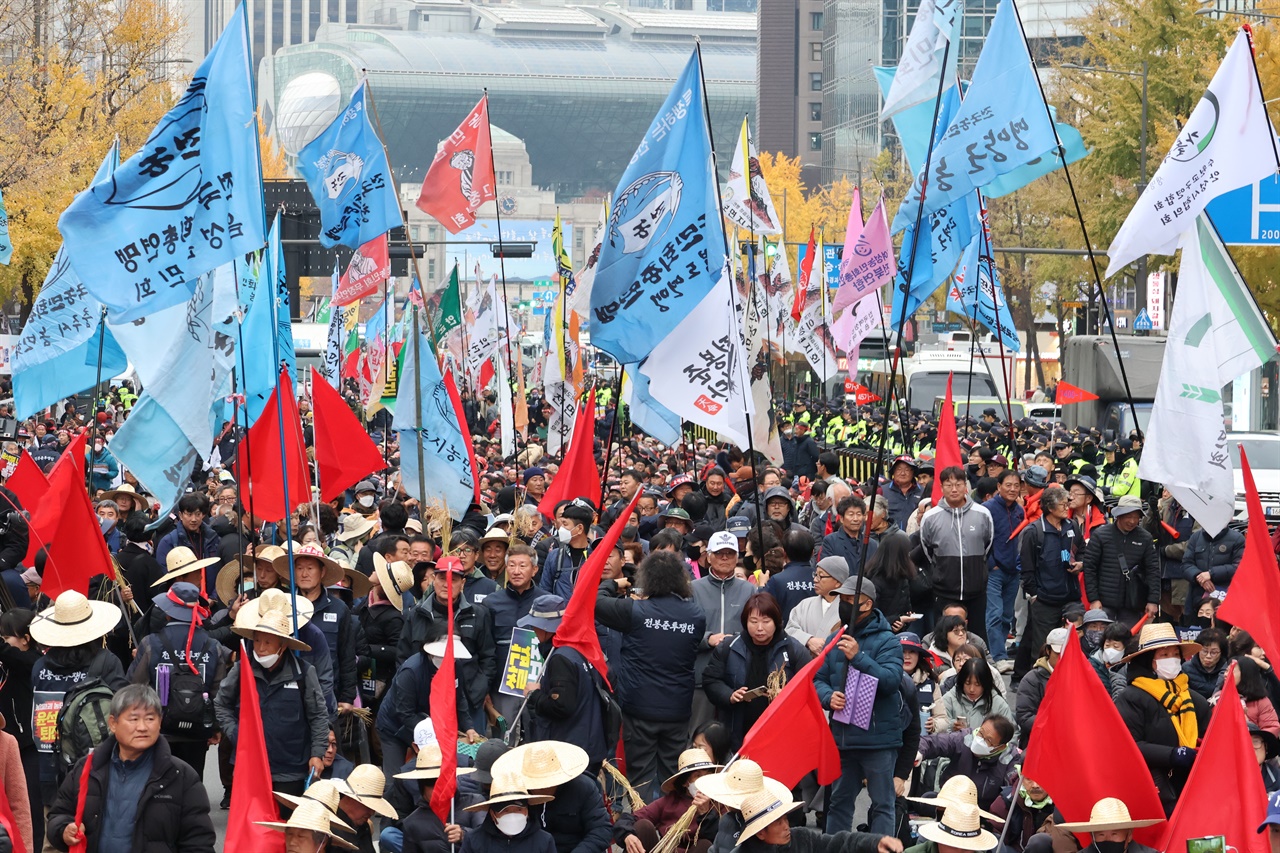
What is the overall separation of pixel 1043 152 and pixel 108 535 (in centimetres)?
679

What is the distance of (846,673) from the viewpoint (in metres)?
8.44

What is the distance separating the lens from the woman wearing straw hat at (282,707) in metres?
8.35

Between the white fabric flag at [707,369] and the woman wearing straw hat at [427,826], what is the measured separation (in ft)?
10.6

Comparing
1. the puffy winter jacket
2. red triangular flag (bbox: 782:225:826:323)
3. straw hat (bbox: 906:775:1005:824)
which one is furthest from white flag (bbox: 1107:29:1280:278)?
red triangular flag (bbox: 782:225:826:323)

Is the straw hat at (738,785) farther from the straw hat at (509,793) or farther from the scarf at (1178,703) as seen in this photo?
the scarf at (1178,703)

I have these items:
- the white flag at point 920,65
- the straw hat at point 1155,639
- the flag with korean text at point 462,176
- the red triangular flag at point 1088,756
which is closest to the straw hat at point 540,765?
the red triangular flag at point 1088,756

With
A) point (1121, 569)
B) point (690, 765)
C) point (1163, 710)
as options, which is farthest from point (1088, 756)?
point (1121, 569)

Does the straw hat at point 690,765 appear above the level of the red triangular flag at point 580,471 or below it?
above

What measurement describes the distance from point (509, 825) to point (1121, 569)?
6598mm

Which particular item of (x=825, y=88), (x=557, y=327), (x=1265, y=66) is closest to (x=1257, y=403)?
(x=1265, y=66)

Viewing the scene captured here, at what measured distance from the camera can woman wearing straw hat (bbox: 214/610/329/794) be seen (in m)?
8.35

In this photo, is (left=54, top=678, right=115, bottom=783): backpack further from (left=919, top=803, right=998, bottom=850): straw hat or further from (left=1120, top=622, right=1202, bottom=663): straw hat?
(left=1120, top=622, right=1202, bottom=663): straw hat

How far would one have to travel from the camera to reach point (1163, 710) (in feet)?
25.7

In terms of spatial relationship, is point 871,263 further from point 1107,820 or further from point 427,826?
point 1107,820
